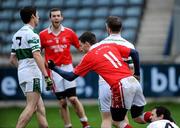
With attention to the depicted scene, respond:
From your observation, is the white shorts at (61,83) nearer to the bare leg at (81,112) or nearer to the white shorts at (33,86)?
the bare leg at (81,112)

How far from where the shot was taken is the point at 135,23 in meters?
21.7

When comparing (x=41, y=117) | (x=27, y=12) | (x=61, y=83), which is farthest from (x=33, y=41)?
(x=61, y=83)

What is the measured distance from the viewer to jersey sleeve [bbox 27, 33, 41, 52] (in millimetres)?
10469

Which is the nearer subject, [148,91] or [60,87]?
[60,87]

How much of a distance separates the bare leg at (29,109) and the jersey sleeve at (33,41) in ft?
2.31

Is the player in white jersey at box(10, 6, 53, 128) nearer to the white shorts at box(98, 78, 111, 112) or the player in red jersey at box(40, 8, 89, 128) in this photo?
the white shorts at box(98, 78, 111, 112)

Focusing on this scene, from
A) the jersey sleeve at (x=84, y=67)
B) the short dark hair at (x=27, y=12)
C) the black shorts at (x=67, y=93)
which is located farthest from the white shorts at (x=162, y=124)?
the black shorts at (x=67, y=93)

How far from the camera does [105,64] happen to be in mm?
9602

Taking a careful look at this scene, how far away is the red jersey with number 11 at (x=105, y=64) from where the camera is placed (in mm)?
9555

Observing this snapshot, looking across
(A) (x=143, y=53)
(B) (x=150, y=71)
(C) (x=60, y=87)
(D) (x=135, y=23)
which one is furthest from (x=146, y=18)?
(C) (x=60, y=87)

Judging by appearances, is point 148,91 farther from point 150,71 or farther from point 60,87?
point 60,87

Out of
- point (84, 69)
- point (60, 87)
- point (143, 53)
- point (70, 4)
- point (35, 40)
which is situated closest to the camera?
point (84, 69)

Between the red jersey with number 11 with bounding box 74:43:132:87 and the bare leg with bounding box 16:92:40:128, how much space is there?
130 cm

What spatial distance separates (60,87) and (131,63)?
Answer: 6.78 ft
